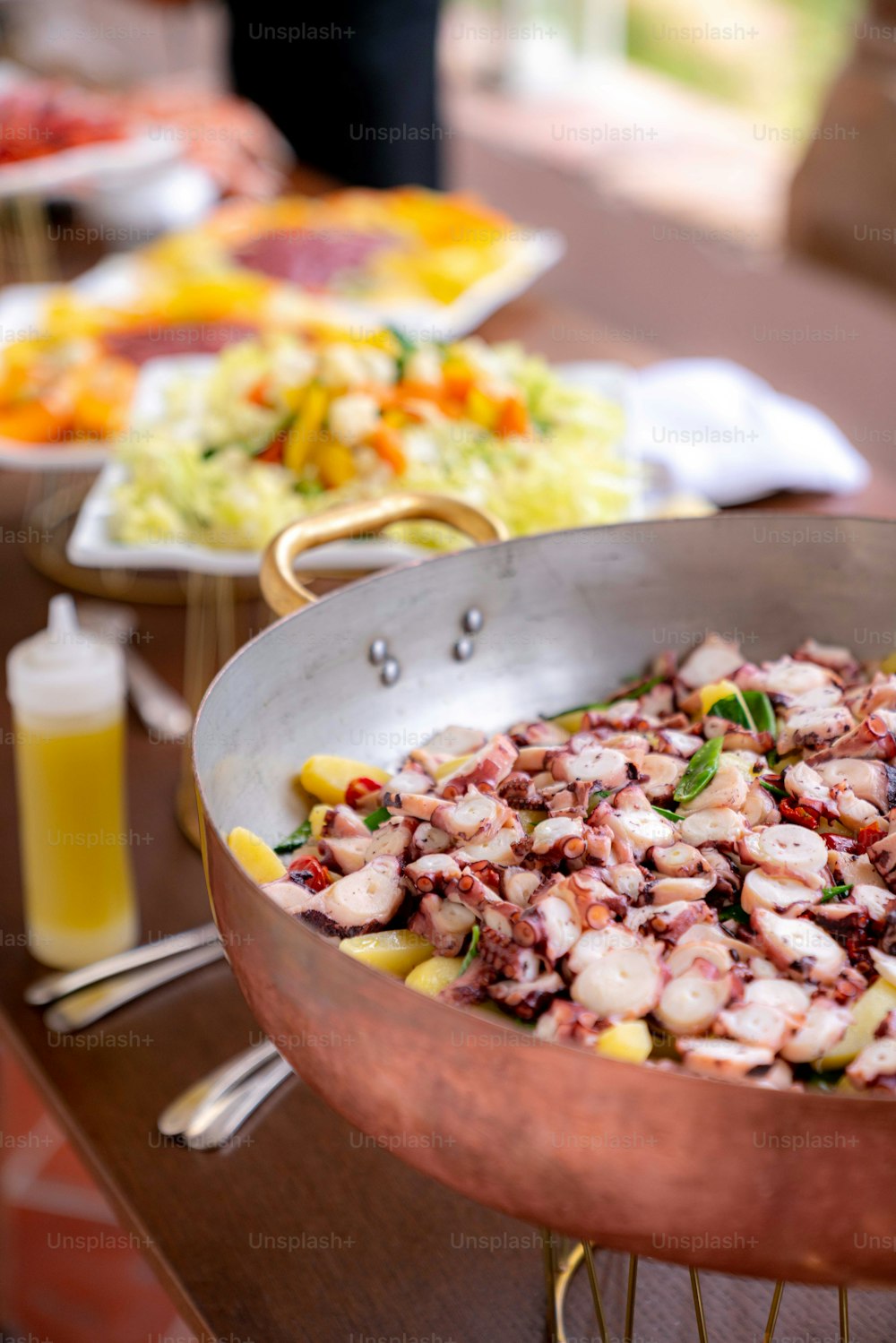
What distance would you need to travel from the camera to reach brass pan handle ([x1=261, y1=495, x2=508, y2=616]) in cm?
90

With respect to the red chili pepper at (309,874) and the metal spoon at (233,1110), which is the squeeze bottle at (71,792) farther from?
the red chili pepper at (309,874)

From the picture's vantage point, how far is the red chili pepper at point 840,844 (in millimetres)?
737

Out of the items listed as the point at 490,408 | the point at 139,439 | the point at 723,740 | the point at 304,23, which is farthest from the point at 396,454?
the point at 304,23

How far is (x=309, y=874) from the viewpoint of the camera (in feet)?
2.52

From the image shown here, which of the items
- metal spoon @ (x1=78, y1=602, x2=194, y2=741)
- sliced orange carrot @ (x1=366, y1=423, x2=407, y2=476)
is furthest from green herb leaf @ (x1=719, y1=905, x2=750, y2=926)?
sliced orange carrot @ (x1=366, y1=423, x2=407, y2=476)

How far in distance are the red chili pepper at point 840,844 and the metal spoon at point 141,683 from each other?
2.59ft

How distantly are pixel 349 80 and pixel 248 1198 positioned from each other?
2677 millimetres

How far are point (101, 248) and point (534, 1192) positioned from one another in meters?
2.60

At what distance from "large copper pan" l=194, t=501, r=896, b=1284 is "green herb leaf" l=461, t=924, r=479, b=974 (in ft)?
0.30

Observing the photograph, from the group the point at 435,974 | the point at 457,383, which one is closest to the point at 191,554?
the point at 457,383

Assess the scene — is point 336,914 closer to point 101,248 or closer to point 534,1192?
point 534,1192

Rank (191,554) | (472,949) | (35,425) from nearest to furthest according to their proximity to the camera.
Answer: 1. (472,949)
2. (191,554)
3. (35,425)

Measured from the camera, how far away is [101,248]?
9.21ft

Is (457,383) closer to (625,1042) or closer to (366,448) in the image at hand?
(366,448)
